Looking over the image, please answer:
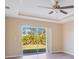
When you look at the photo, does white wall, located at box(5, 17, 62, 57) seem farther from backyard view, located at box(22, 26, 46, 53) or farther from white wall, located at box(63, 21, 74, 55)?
white wall, located at box(63, 21, 74, 55)

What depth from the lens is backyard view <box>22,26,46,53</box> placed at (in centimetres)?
761

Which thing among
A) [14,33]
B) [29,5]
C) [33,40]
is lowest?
[33,40]

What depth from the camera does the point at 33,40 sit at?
7855 millimetres

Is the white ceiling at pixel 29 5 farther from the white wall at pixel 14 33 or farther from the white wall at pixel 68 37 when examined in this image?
the white wall at pixel 68 37

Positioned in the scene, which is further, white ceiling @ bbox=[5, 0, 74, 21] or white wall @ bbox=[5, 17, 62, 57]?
white wall @ bbox=[5, 17, 62, 57]

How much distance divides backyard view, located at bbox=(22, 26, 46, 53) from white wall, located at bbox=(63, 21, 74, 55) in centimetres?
162

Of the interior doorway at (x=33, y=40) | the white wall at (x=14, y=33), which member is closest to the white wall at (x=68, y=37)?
the interior doorway at (x=33, y=40)

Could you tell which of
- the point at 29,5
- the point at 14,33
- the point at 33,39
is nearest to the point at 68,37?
the point at 33,39

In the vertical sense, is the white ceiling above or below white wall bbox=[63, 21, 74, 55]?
above

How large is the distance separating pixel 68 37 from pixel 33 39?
2516 mm

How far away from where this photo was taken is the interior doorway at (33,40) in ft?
25.0

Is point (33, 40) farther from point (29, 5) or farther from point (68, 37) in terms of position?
point (29, 5)

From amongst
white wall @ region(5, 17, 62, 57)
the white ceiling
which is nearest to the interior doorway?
white wall @ region(5, 17, 62, 57)
